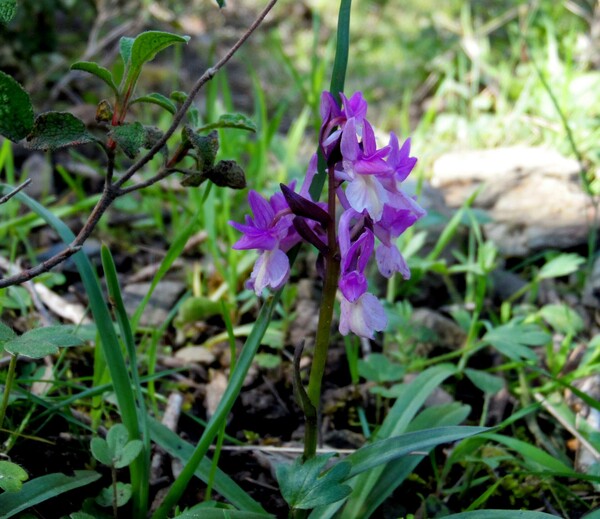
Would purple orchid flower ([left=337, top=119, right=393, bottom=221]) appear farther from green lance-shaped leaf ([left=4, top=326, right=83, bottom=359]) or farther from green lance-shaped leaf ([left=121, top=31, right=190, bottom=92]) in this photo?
green lance-shaped leaf ([left=4, top=326, right=83, bottom=359])

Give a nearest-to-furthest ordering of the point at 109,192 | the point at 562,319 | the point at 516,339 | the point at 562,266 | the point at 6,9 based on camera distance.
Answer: the point at 6,9 < the point at 109,192 < the point at 516,339 < the point at 562,319 < the point at 562,266

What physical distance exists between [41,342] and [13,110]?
1.25 ft

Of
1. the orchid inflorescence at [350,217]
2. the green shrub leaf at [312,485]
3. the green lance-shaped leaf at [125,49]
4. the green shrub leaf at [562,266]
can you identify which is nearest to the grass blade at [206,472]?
the green shrub leaf at [312,485]

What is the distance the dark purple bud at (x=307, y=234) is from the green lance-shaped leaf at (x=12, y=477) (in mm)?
614

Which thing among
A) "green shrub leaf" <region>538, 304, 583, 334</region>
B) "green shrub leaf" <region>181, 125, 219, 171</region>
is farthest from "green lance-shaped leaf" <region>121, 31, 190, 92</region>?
"green shrub leaf" <region>538, 304, 583, 334</region>

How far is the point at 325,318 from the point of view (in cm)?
118

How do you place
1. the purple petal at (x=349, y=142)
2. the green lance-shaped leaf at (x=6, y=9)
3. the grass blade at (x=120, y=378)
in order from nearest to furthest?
the green lance-shaped leaf at (x=6, y=9)
the purple petal at (x=349, y=142)
the grass blade at (x=120, y=378)

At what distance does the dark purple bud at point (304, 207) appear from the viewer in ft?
3.66

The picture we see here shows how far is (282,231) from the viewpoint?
1.18 metres

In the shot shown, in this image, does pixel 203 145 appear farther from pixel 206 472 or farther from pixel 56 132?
pixel 206 472

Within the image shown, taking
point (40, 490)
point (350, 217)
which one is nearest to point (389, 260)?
point (350, 217)

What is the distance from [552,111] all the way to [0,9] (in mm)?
3214

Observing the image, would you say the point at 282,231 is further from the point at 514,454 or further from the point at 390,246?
the point at 514,454

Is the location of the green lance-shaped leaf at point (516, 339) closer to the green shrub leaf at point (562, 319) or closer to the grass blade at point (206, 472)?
the green shrub leaf at point (562, 319)
